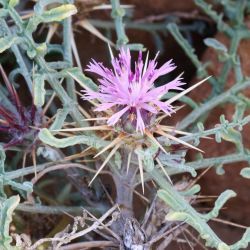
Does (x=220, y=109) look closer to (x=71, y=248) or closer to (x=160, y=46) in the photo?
(x=160, y=46)

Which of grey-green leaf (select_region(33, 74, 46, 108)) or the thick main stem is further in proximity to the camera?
the thick main stem

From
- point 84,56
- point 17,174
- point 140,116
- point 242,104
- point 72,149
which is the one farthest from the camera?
point 84,56

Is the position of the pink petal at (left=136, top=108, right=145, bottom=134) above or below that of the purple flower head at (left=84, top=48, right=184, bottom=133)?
below

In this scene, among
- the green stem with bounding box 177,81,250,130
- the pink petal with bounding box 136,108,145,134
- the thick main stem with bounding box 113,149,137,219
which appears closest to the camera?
the pink petal with bounding box 136,108,145,134

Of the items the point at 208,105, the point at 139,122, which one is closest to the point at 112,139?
the point at 139,122

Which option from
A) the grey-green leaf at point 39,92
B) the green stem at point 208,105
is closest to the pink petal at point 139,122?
the grey-green leaf at point 39,92

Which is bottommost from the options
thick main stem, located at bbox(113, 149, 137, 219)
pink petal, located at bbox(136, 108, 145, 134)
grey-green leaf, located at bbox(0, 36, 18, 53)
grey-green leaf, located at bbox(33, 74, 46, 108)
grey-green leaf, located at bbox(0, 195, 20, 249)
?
thick main stem, located at bbox(113, 149, 137, 219)

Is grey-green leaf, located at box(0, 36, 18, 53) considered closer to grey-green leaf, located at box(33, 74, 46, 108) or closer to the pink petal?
grey-green leaf, located at box(33, 74, 46, 108)

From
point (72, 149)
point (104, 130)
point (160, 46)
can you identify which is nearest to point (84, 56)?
point (160, 46)

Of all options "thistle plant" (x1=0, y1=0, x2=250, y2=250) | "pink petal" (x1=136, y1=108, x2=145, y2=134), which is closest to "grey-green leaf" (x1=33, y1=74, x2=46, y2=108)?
"thistle plant" (x1=0, y1=0, x2=250, y2=250)
